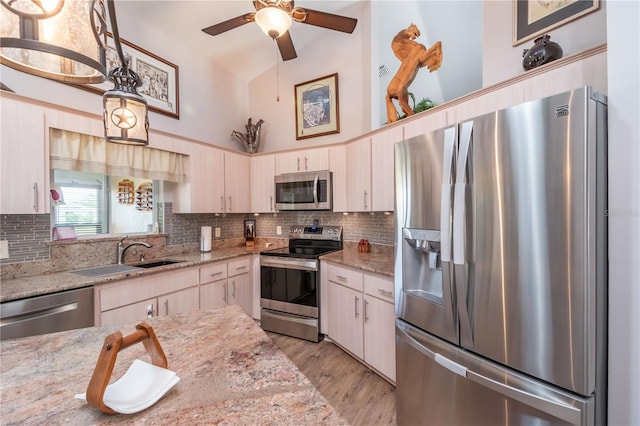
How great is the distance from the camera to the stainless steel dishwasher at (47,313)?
1503mm

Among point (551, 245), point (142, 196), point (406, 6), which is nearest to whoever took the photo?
point (551, 245)

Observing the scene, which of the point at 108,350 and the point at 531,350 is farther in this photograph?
the point at 531,350

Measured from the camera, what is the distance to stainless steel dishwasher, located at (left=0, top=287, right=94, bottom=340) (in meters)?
1.50

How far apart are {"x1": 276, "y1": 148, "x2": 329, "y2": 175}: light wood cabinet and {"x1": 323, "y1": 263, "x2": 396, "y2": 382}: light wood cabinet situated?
1176mm

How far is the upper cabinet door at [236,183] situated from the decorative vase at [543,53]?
294 centimetres

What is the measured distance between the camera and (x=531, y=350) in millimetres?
1057

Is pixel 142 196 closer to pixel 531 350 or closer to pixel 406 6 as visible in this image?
pixel 531 350

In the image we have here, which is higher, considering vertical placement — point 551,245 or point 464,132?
point 464,132

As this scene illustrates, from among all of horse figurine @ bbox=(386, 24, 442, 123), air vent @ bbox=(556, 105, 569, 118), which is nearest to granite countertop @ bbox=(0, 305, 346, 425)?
air vent @ bbox=(556, 105, 569, 118)

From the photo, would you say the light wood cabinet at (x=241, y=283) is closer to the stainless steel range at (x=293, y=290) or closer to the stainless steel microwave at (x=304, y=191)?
the stainless steel range at (x=293, y=290)

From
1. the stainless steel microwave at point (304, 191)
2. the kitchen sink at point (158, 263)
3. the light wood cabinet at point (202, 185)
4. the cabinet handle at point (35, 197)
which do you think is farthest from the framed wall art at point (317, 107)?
the cabinet handle at point (35, 197)

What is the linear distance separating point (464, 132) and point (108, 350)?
4.97ft

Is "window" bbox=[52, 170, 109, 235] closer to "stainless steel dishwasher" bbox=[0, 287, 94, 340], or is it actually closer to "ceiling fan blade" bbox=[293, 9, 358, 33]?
"stainless steel dishwasher" bbox=[0, 287, 94, 340]

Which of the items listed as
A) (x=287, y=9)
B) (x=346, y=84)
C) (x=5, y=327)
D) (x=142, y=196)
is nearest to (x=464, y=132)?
(x=287, y=9)
